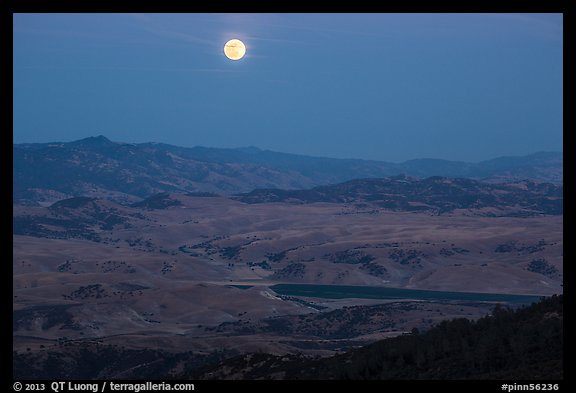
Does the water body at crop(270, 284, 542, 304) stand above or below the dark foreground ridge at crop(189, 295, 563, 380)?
above

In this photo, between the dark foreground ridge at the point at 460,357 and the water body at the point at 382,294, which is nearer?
the dark foreground ridge at the point at 460,357

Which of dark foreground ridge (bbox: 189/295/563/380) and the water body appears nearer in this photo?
dark foreground ridge (bbox: 189/295/563/380)

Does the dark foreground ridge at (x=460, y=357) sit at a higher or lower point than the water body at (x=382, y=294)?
lower

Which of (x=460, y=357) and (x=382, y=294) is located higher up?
(x=382, y=294)
